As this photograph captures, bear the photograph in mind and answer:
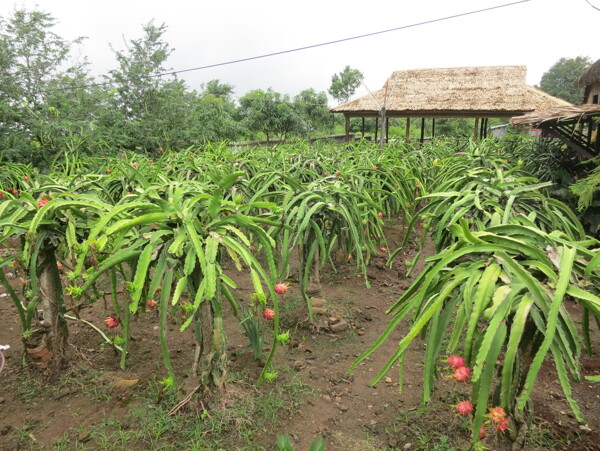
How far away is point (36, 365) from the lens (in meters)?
1.83

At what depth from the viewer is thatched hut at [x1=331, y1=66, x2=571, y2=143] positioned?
10547 millimetres

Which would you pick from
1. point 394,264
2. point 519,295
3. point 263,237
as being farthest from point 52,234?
point 394,264

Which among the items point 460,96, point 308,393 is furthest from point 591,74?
point 308,393

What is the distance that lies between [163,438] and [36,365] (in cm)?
85

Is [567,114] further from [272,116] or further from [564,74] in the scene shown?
[564,74]

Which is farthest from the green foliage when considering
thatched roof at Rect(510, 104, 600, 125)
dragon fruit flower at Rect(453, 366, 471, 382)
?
thatched roof at Rect(510, 104, 600, 125)

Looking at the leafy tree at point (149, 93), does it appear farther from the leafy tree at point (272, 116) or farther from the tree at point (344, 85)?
the tree at point (344, 85)

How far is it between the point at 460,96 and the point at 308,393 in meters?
11.8

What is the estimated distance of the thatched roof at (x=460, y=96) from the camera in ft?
34.6

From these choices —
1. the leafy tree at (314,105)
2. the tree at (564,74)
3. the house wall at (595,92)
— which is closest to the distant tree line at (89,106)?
the leafy tree at (314,105)

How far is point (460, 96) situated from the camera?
11.4 m

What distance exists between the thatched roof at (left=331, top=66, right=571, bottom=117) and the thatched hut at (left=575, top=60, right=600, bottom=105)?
0.70 metres

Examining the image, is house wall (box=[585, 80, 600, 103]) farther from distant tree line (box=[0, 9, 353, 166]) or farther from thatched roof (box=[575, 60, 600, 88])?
distant tree line (box=[0, 9, 353, 166])

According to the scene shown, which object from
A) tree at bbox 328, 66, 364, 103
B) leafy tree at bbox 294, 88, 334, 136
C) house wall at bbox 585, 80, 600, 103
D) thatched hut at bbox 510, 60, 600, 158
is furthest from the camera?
tree at bbox 328, 66, 364, 103
